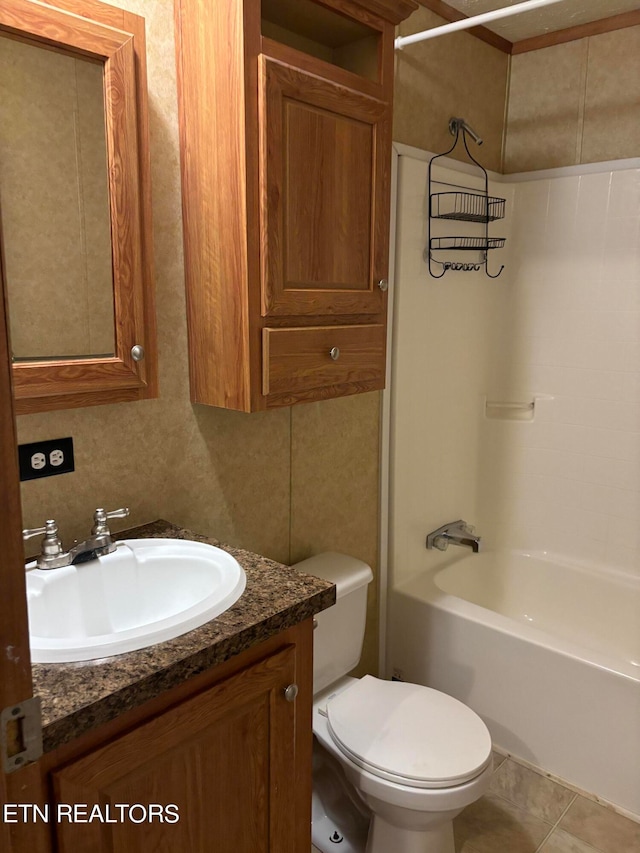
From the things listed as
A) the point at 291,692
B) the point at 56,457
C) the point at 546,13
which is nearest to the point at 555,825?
the point at 291,692

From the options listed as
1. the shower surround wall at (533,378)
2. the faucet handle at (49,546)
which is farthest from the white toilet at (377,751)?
the faucet handle at (49,546)

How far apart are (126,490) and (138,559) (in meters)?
0.21

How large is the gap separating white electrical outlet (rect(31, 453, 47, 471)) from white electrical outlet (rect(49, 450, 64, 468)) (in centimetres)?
2

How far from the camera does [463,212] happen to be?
2549 mm

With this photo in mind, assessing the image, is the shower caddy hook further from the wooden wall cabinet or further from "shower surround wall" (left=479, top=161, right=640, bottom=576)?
the wooden wall cabinet

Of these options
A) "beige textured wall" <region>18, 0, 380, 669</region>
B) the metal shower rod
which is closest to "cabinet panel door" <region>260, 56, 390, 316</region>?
"beige textured wall" <region>18, 0, 380, 669</region>

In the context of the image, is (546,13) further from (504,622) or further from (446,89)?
(504,622)

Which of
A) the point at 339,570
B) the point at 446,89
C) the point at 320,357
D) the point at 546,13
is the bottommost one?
the point at 339,570

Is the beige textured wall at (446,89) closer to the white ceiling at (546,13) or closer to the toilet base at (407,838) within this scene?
the white ceiling at (546,13)

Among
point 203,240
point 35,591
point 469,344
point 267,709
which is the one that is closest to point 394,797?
point 267,709

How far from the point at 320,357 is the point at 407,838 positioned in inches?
48.2

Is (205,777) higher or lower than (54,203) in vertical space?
lower

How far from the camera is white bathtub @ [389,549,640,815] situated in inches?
80.8

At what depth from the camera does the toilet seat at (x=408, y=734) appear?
160cm
